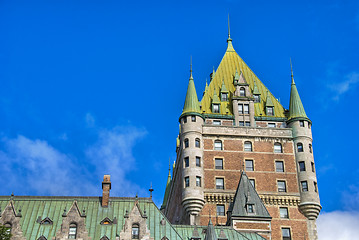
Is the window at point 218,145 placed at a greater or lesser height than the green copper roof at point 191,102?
lesser

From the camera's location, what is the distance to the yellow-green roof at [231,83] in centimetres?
9456

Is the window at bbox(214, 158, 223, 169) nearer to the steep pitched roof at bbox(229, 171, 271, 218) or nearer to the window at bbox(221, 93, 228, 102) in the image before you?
the steep pitched roof at bbox(229, 171, 271, 218)

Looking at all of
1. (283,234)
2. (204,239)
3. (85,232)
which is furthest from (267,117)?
(85,232)

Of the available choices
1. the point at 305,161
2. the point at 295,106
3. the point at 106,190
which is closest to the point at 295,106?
the point at 295,106

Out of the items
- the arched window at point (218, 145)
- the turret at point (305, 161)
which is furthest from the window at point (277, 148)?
the arched window at point (218, 145)

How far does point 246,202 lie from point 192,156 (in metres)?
13.2

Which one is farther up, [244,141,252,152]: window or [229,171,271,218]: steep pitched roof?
[244,141,252,152]: window

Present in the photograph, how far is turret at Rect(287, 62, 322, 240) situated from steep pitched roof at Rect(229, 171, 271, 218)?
9.72 m

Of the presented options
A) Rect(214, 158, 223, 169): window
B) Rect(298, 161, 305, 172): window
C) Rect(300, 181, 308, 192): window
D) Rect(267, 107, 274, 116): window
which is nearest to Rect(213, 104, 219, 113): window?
Rect(267, 107, 274, 116): window

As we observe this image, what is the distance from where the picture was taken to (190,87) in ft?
311

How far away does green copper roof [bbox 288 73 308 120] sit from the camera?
301ft

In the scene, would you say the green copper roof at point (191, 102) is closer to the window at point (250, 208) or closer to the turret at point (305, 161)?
the turret at point (305, 161)

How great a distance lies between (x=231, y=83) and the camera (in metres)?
98.4

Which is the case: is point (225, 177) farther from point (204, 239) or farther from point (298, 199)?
point (204, 239)
